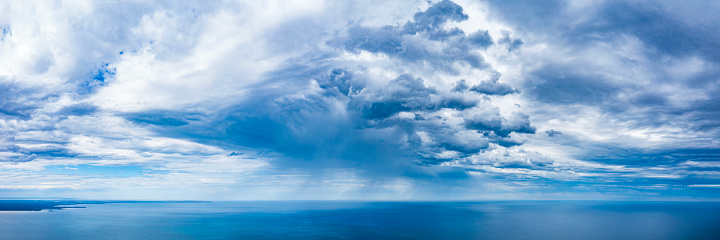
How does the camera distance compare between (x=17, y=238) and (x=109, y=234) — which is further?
(x=109, y=234)

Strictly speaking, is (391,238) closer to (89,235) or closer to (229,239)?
(229,239)

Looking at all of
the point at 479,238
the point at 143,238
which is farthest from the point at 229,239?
the point at 479,238

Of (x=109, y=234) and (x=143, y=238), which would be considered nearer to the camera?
(x=143, y=238)

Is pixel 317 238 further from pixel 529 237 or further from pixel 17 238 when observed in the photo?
pixel 17 238

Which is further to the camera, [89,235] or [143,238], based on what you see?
[89,235]

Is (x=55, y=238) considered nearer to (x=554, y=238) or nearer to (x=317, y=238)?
(x=317, y=238)

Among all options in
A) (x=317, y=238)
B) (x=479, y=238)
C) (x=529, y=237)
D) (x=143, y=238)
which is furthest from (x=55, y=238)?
(x=529, y=237)

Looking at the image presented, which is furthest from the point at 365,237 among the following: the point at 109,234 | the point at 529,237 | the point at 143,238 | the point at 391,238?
the point at 109,234
